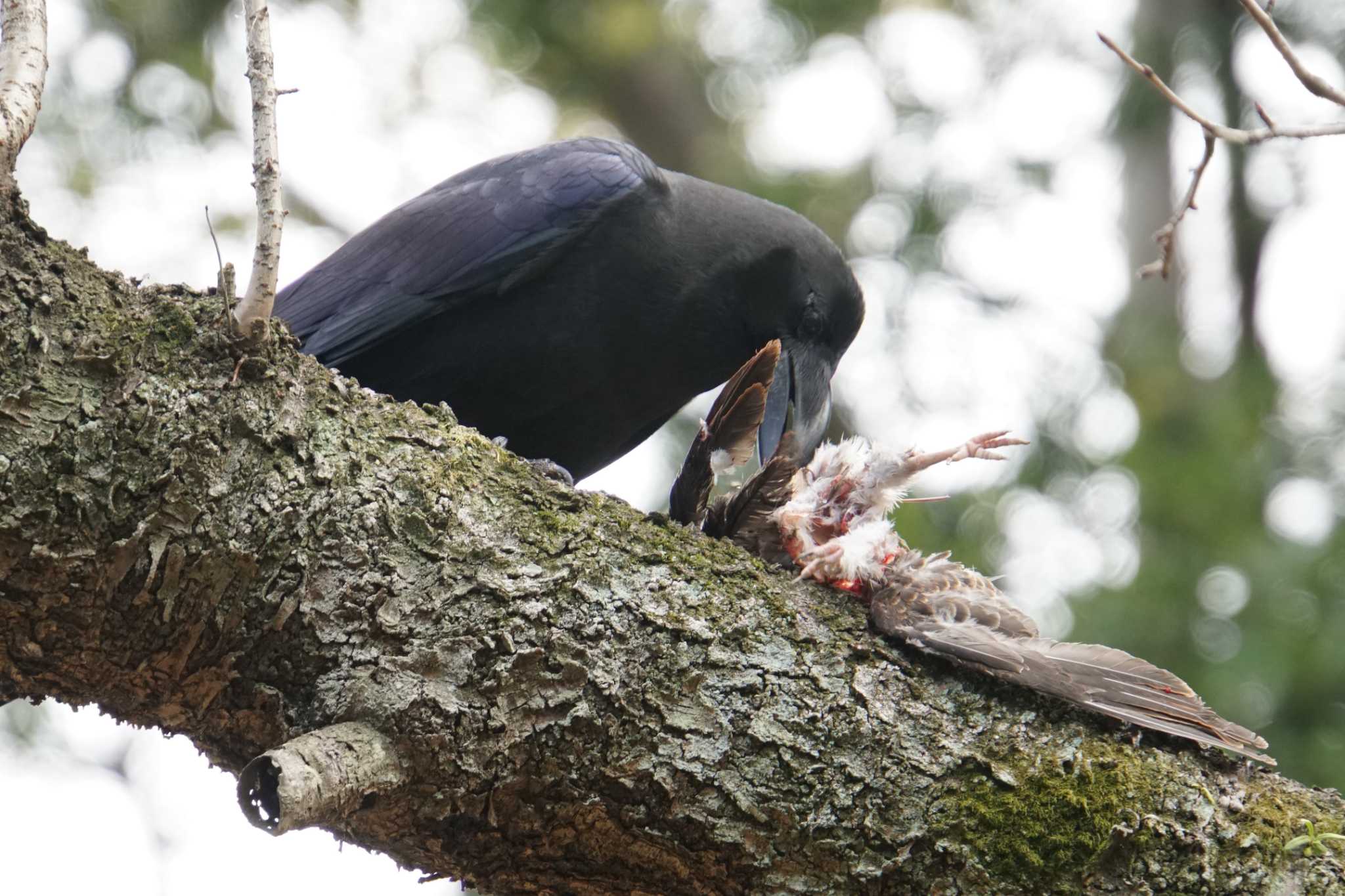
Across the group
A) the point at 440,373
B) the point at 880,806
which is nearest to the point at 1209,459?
the point at 440,373

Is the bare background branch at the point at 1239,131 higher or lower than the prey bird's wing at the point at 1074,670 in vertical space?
→ higher

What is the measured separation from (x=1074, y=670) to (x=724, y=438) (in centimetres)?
93

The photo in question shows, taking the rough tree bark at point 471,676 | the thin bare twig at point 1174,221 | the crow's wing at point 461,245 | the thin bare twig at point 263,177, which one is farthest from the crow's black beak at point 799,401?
the thin bare twig at point 263,177

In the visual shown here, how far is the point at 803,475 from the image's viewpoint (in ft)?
9.45

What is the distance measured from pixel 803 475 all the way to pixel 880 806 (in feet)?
3.17

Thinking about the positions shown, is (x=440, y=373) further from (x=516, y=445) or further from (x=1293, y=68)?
(x=1293, y=68)

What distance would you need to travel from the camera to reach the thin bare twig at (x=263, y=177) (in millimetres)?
1837

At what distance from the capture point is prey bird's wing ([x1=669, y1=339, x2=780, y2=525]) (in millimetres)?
2777

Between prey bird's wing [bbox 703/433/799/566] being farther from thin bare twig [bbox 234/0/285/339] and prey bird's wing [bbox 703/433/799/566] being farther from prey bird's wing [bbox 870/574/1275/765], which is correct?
thin bare twig [bbox 234/0/285/339]

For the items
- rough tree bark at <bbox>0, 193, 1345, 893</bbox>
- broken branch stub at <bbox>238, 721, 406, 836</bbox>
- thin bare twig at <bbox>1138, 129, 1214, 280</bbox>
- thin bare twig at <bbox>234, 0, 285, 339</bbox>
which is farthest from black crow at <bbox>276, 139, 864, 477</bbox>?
broken branch stub at <bbox>238, 721, 406, 836</bbox>

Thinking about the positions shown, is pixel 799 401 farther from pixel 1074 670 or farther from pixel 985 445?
pixel 1074 670

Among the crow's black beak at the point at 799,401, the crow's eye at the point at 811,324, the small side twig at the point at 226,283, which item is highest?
the crow's eye at the point at 811,324

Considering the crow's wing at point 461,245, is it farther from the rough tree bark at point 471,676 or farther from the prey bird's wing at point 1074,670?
the prey bird's wing at point 1074,670

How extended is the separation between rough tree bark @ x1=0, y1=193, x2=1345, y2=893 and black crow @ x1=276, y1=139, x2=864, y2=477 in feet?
4.69
